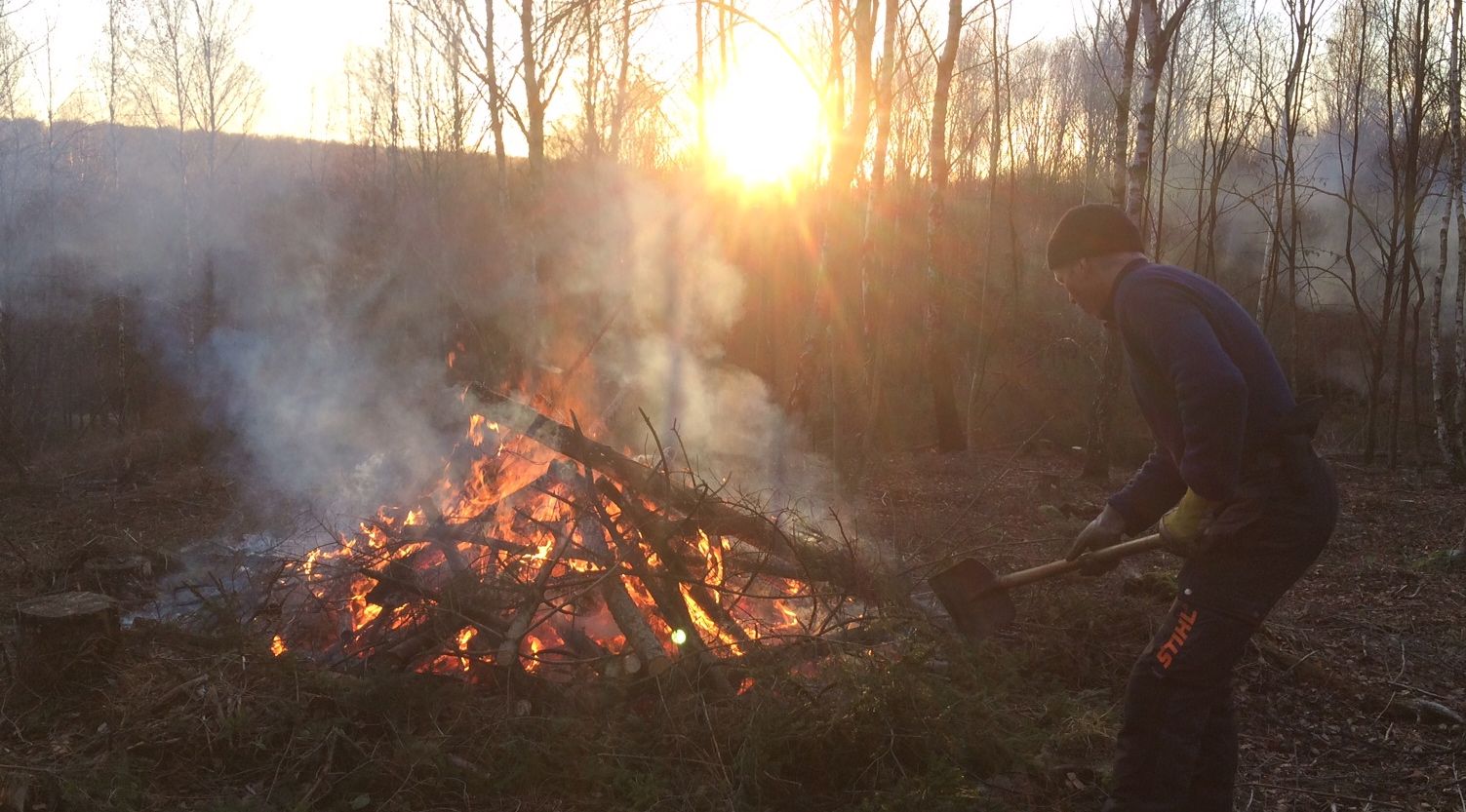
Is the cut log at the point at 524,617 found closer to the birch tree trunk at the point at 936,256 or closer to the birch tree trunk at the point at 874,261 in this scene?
the birch tree trunk at the point at 874,261

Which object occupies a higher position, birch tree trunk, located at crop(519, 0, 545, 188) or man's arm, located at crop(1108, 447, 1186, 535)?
birch tree trunk, located at crop(519, 0, 545, 188)

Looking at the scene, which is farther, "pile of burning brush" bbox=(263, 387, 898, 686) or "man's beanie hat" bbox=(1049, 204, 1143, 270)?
"pile of burning brush" bbox=(263, 387, 898, 686)

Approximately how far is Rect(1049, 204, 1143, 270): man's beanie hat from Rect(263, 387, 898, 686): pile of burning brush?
85.5 inches

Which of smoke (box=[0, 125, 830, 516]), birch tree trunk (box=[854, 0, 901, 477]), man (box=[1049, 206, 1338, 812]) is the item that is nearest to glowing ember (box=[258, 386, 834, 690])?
smoke (box=[0, 125, 830, 516])

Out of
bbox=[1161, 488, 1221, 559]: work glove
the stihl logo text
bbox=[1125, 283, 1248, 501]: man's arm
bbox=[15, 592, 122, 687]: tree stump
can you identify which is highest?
bbox=[1125, 283, 1248, 501]: man's arm

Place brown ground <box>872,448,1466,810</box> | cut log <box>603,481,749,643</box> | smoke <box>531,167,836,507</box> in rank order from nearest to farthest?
brown ground <box>872,448,1466,810</box> → cut log <box>603,481,749,643</box> → smoke <box>531,167,836,507</box>

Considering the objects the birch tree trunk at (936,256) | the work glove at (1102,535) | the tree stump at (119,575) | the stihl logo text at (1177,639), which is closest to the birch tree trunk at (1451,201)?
the birch tree trunk at (936,256)

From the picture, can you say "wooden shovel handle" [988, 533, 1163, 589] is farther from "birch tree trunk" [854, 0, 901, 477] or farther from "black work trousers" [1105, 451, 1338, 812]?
→ "birch tree trunk" [854, 0, 901, 477]

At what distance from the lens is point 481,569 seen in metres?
4.79

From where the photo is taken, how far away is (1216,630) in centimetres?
277

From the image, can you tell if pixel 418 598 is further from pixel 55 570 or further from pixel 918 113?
pixel 918 113

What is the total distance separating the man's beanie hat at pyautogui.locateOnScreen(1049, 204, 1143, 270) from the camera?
3047 millimetres

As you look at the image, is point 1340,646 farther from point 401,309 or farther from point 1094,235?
point 401,309

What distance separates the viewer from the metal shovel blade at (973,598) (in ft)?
12.5
